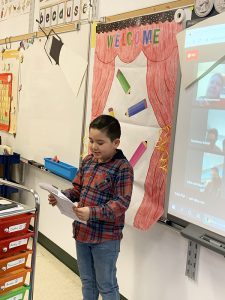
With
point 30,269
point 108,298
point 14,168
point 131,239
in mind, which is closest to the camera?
point 30,269

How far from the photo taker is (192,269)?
179cm

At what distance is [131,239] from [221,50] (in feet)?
3.89

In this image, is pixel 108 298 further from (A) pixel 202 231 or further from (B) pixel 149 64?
(B) pixel 149 64

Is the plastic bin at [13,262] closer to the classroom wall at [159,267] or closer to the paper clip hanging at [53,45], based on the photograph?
the classroom wall at [159,267]

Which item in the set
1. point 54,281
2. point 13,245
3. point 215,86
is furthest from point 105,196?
point 54,281

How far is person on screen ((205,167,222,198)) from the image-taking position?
5.15 ft

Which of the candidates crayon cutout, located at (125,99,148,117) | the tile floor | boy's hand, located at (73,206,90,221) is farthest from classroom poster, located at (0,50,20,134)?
boy's hand, located at (73,206,90,221)

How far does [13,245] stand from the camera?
1.64 m

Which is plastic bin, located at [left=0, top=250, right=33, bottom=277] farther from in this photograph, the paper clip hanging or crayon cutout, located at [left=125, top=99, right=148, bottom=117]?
the paper clip hanging

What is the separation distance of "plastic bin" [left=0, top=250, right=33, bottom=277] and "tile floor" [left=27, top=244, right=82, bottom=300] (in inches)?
29.7

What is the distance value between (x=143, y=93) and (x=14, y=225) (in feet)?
3.02

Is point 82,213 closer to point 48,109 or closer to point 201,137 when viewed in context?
point 201,137

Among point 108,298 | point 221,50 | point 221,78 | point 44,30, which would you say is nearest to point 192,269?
point 108,298

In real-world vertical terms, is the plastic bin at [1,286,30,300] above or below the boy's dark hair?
below
